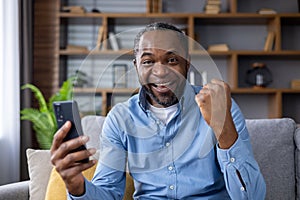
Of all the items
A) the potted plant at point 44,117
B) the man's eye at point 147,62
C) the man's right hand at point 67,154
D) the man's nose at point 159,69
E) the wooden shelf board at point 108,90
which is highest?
the man's eye at point 147,62

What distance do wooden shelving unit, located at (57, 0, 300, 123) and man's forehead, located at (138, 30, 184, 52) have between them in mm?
2934

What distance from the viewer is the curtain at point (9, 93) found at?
141 inches

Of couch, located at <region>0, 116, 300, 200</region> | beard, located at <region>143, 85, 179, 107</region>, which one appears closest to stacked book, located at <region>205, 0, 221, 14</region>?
couch, located at <region>0, 116, 300, 200</region>

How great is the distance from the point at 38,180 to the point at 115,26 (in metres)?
2.43

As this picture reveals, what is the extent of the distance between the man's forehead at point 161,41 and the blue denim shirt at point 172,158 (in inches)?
5.1

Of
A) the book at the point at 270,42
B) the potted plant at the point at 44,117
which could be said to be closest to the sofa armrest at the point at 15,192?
the potted plant at the point at 44,117

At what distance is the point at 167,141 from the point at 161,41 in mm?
298

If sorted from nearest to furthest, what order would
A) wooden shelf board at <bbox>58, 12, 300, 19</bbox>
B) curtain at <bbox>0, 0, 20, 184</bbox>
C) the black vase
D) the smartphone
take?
the smartphone, curtain at <bbox>0, 0, 20, 184</bbox>, wooden shelf board at <bbox>58, 12, 300, 19</bbox>, the black vase

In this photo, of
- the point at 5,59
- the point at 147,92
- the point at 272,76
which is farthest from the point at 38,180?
the point at 272,76

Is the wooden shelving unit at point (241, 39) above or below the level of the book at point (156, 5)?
below

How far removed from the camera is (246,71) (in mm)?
4281

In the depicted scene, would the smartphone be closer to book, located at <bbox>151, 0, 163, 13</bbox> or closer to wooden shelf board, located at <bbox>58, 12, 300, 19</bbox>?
wooden shelf board, located at <bbox>58, 12, 300, 19</bbox>

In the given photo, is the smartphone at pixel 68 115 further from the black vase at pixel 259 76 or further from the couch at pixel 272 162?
the black vase at pixel 259 76

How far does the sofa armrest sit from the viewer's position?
1957 mm
